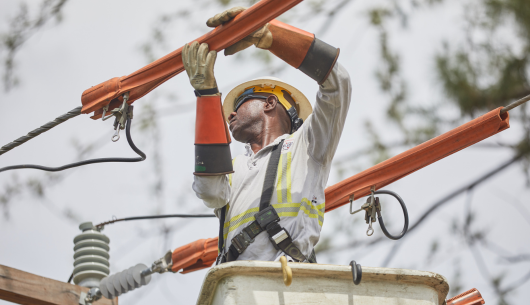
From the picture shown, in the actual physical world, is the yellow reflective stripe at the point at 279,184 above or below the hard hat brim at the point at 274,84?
below

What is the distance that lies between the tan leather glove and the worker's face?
3.03 feet

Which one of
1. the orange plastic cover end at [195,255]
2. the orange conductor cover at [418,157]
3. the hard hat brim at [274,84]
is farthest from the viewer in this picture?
the orange plastic cover end at [195,255]

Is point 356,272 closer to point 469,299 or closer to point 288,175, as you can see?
point 288,175

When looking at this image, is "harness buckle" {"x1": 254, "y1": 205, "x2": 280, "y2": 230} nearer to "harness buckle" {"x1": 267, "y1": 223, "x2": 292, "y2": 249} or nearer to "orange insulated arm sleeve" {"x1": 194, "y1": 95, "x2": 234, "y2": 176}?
"harness buckle" {"x1": 267, "y1": 223, "x2": 292, "y2": 249}

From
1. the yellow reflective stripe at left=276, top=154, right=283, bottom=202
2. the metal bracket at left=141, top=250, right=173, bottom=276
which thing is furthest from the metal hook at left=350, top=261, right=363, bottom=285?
the metal bracket at left=141, top=250, right=173, bottom=276

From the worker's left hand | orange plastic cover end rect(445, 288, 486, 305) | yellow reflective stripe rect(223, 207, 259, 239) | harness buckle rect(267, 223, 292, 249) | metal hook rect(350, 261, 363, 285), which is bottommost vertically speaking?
metal hook rect(350, 261, 363, 285)

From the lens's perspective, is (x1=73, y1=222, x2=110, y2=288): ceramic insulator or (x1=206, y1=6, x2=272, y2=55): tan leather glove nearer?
(x1=206, y1=6, x2=272, y2=55): tan leather glove

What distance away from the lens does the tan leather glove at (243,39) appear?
3.27 meters

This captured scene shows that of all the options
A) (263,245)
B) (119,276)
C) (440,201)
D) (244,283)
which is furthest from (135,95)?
(440,201)

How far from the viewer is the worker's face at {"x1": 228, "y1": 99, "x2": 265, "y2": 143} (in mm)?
4281

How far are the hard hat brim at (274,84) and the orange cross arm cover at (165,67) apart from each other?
1.12m

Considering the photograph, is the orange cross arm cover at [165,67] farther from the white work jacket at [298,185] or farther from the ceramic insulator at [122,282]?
the ceramic insulator at [122,282]

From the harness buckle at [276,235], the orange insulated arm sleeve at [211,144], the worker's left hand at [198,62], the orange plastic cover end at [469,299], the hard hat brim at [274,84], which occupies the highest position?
the hard hat brim at [274,84]

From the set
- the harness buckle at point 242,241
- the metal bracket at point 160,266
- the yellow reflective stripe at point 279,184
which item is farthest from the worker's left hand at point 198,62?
the metal bracket at point 160,266
